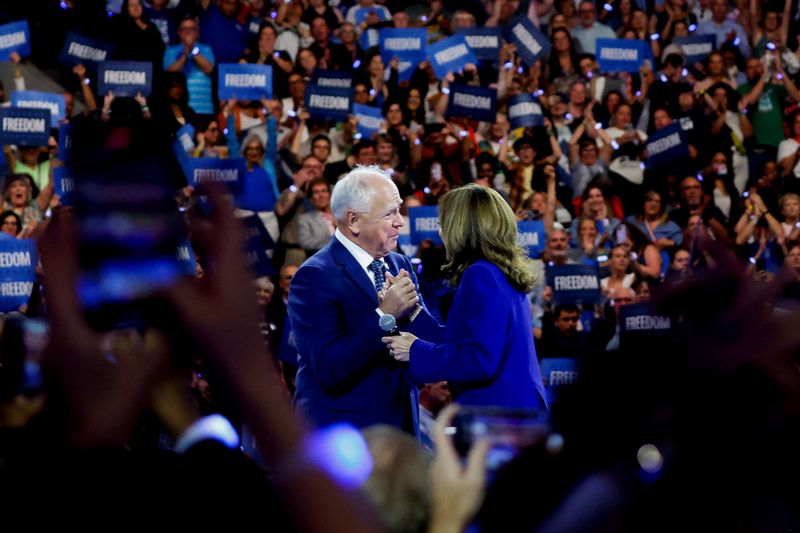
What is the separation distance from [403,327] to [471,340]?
0.34 meters

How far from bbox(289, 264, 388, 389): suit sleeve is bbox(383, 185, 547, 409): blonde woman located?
73 mm

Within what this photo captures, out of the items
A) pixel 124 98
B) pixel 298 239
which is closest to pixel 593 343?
pixel 298 239

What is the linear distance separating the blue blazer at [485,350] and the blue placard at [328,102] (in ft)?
17.4

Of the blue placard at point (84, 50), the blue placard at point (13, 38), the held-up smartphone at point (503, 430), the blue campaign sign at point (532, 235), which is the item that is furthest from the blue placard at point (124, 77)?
the held-up smartphone at point (503, 430)

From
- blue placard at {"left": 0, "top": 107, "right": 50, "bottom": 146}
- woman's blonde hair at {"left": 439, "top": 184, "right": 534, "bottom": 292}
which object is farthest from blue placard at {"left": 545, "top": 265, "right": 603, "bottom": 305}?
woman's blonde hair at {"left": 439, "top": 184, "right": 534, "bottom": 292}

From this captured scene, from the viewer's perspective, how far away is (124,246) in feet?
3.63

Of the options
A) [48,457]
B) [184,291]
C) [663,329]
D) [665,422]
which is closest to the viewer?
[184,291]

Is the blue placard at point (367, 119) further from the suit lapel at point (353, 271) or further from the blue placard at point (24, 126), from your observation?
the suit lapel at point (353, 271)

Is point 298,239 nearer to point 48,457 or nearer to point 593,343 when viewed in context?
point 593,343

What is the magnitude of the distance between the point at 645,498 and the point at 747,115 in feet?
29.3

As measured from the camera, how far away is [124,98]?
7.57m

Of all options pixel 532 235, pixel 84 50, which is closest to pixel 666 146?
pixel 532 235

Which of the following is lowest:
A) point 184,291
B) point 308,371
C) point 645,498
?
point 308,371

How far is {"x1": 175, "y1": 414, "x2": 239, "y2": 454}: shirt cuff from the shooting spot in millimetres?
1225
